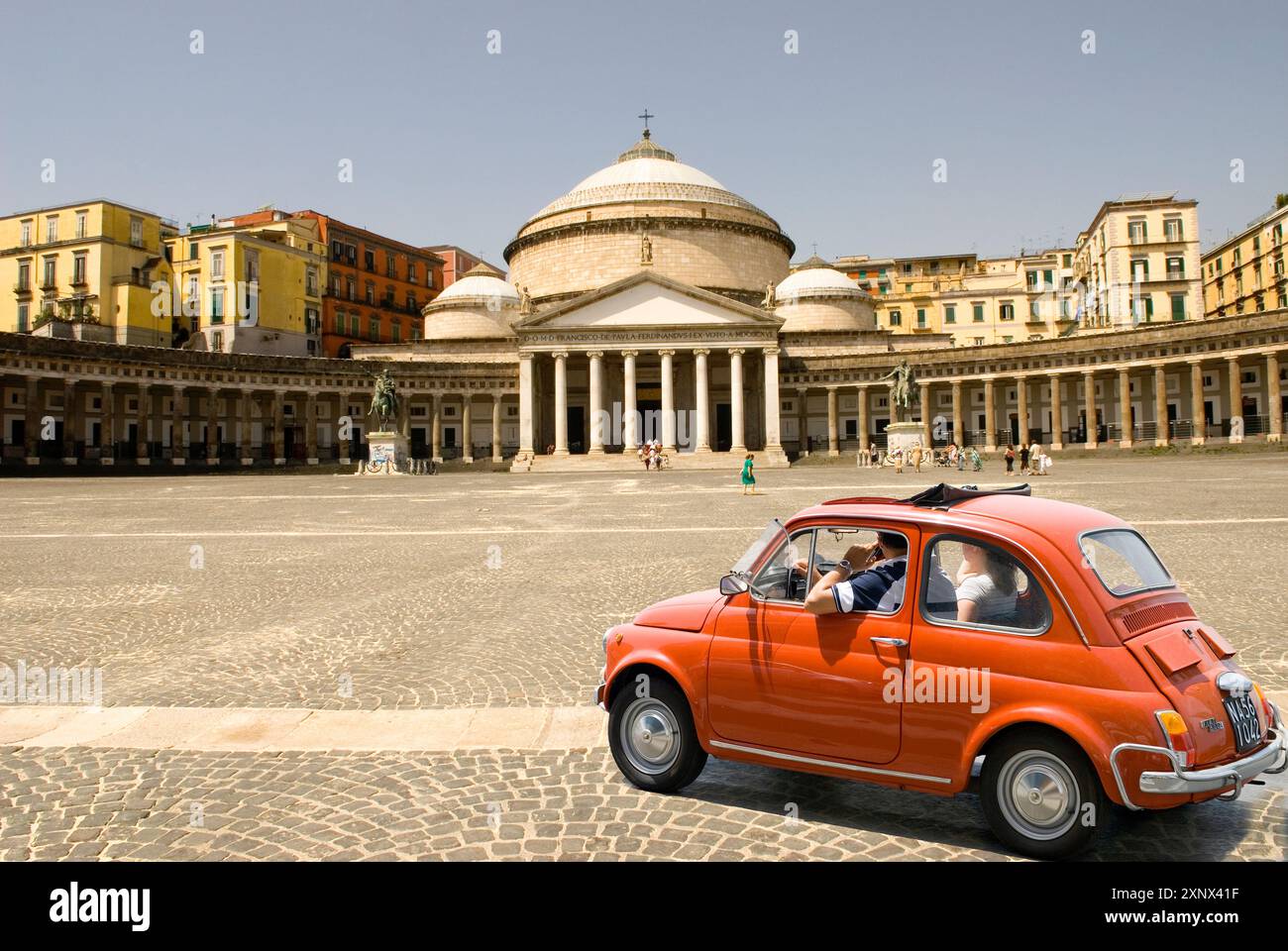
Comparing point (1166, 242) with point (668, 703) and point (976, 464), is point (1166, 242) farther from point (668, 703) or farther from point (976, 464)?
point (668, 703)

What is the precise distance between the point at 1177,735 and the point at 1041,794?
1.93ft

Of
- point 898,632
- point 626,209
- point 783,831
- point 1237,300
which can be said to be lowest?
point 783,831

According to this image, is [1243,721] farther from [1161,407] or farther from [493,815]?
[1161,407]

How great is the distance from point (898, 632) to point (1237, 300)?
8251 cm

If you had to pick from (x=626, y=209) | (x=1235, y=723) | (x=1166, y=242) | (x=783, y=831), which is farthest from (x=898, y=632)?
(x=1166, y=242)

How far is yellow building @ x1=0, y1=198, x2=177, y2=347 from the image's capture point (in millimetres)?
58500

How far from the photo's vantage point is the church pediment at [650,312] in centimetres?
5800

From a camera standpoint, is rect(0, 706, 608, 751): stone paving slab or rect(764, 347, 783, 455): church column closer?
rect(0, 706, 608, 751): stone paving slab

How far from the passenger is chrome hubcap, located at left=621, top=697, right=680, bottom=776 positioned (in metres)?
1.62

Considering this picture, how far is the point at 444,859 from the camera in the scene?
153 inches

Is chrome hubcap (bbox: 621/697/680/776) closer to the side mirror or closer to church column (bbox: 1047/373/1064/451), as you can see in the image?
the side mirror

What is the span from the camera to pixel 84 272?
2322 inches

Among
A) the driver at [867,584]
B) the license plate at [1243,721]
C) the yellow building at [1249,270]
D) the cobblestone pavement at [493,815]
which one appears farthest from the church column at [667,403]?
the license plate at [1243,721]

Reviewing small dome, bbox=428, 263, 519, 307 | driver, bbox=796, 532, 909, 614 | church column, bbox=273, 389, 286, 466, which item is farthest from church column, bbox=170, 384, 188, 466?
A: driver, bbox=796, 532, 909, 614
